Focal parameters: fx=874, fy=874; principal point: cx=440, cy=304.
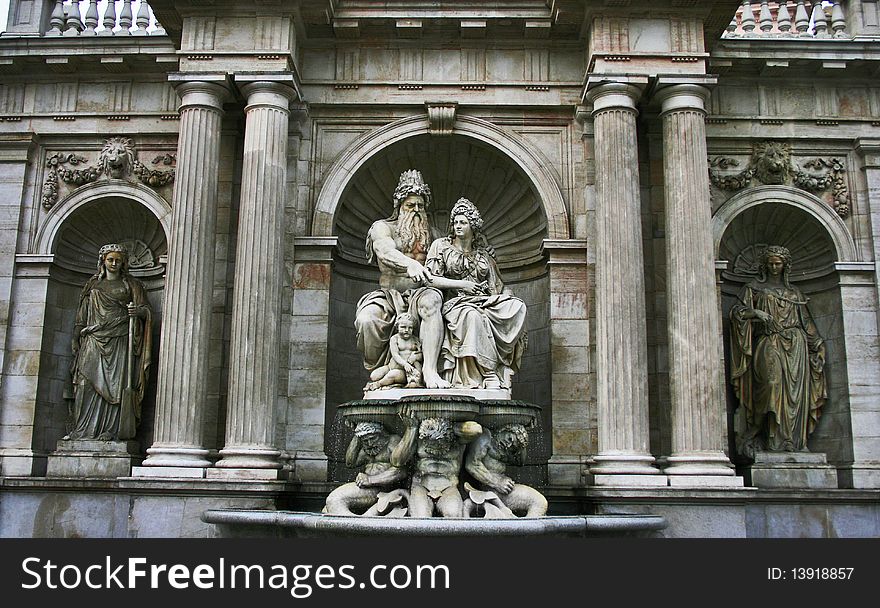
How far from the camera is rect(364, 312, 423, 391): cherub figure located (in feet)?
35.9

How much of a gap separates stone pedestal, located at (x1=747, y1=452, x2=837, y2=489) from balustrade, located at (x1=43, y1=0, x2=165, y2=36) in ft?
35.8

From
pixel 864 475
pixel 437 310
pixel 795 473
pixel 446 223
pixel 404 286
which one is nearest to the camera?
pixel 437 310

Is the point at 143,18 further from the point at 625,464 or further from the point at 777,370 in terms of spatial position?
the point at 777,370

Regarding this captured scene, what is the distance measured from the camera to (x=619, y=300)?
11.2m

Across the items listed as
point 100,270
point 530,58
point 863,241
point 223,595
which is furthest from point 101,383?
point 863,241

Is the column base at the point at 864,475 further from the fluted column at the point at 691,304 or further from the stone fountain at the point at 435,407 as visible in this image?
the stone fountain at the point at 435,407

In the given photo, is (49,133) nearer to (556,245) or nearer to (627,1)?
(556,245)

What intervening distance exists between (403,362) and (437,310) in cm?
79

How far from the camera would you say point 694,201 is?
11.4 m

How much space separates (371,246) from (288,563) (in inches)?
211

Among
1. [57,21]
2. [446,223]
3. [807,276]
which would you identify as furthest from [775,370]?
[57,21]

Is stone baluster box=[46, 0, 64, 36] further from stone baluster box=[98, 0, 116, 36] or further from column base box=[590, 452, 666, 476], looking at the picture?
column base box=[590, 452, 666, 476]

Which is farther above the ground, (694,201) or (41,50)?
(41,50)

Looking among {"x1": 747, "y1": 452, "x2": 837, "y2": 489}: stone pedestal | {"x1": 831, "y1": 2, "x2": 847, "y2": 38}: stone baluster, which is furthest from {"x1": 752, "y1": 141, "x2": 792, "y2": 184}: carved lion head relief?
{"x1": 747, "y1": 452, "x2": 837, "y2": 489}: stone pedestal
